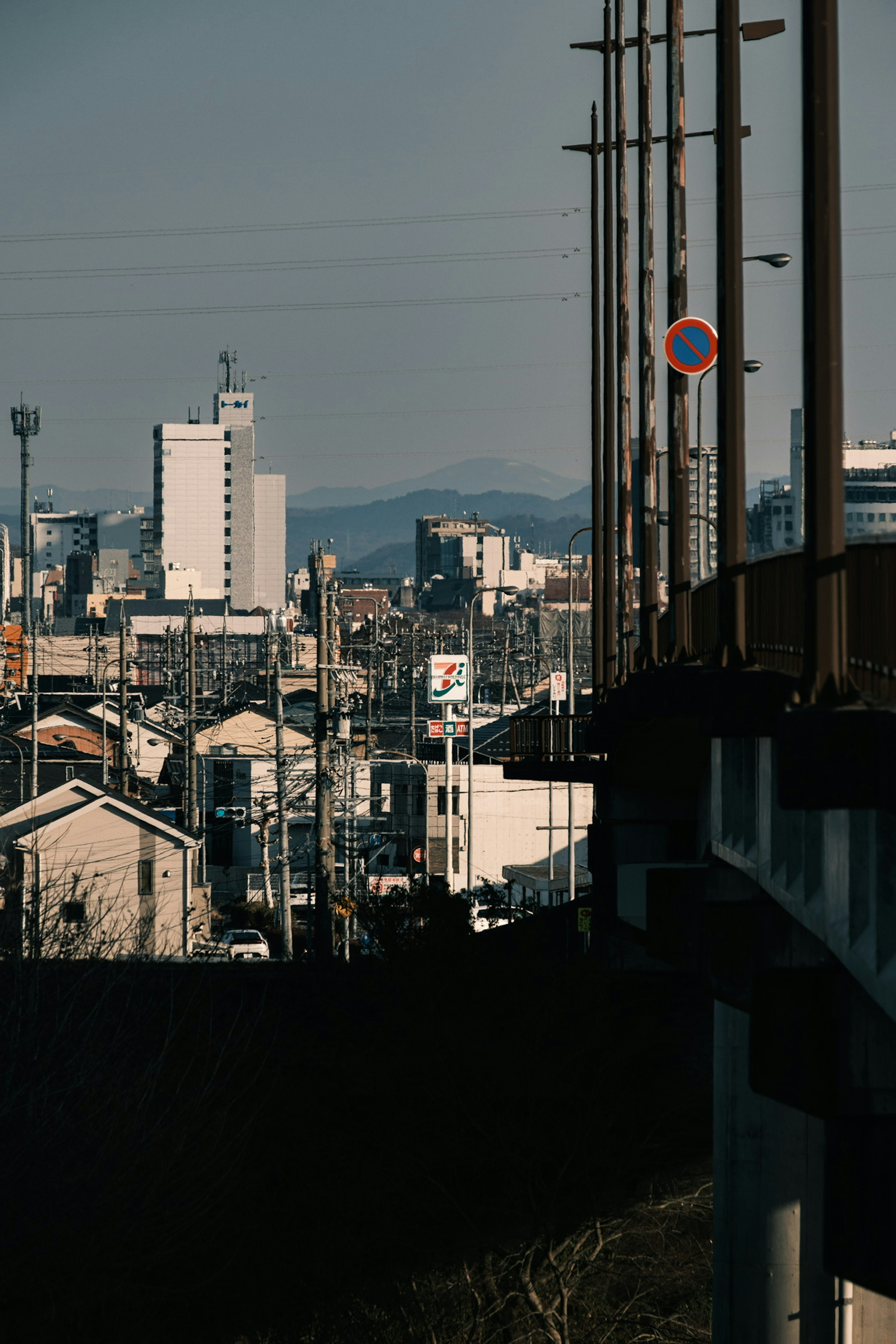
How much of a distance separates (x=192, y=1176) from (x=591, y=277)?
21.5 meters

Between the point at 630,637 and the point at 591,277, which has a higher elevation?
the point at 591,277

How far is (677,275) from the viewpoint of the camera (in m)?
21.0

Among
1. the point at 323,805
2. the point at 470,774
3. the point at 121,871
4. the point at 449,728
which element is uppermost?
the point at 449,728

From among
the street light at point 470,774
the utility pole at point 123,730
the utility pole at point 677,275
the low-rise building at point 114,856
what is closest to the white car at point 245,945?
the low-rise building at point 114,856

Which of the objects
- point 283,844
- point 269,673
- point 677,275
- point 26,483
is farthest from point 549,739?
point 26,483

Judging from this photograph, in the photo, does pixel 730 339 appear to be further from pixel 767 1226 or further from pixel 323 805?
pixel 323 805

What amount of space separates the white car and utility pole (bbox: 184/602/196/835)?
372 cm

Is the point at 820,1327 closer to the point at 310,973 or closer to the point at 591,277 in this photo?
the point at 310,973

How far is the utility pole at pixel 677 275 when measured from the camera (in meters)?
18.9

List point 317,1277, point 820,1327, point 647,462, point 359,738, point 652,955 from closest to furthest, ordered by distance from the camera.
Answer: point 652,955 → point 820,1327 → point 647,462 → point 317,1277 → point 359,738

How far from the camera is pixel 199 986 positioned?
32469 millimetres

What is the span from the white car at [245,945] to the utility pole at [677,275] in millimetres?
30328

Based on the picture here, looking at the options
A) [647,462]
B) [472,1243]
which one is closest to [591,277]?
[647,462]

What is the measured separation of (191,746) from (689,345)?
32.1 m
